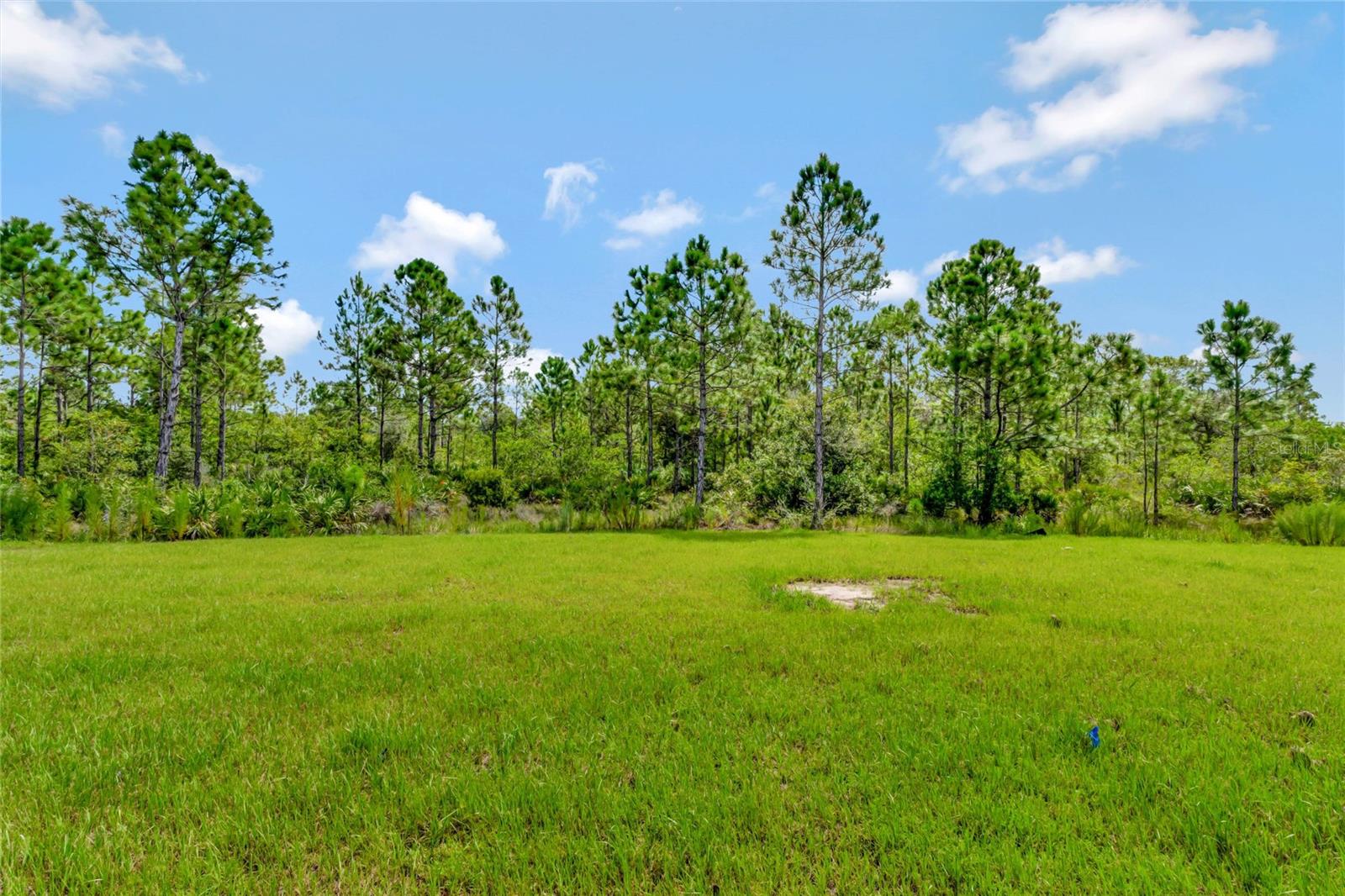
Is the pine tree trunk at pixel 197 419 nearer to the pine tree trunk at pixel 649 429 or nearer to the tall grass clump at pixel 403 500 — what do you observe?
the tall grass clump at pixel 403 500

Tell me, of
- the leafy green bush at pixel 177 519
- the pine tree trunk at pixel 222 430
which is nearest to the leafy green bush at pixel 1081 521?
the leafy green bush at pixel 177 519

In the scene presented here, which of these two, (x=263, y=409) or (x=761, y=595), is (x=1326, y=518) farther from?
(x=263, y=409)

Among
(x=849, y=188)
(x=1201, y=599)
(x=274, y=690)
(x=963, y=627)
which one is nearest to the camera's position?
(x=274, y=690)

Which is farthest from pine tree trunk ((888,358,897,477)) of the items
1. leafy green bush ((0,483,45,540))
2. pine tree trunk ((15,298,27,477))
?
pine tree trunk ((15,298,27,477))

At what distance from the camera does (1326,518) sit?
12.4m

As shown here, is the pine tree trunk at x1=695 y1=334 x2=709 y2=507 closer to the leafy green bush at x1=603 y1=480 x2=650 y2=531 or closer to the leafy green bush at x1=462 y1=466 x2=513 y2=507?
the leafy green bush at x1=603 y1=480 x2=650 y2=531

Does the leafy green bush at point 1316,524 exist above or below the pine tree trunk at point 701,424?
below

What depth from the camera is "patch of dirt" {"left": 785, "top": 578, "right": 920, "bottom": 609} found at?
21.2 feet

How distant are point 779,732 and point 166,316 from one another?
2688 centimetres

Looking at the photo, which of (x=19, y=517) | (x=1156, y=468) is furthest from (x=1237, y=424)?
(x=19, y=517)

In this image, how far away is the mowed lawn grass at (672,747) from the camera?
2.01 metres

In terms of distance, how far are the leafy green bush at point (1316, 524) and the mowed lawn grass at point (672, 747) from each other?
1006 cm

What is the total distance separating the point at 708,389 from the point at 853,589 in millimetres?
14733

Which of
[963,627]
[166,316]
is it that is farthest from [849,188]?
[166,316]
